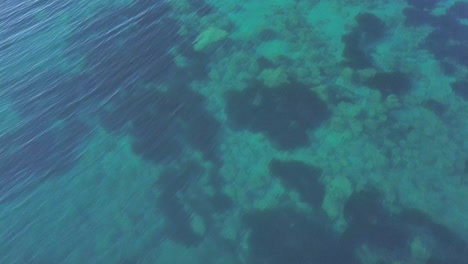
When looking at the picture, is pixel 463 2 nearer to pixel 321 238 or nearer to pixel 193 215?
pixel 321 238

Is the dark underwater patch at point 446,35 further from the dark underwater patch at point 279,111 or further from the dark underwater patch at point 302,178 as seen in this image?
the dark underwater patch at point 302,178

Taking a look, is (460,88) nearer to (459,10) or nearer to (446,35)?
(446,35)

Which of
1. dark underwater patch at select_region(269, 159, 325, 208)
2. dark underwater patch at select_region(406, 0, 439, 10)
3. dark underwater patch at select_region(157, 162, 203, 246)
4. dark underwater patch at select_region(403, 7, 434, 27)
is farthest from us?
dark underwater patch at select_region(406, 0, 439, 10)

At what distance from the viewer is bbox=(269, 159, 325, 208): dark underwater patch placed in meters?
20.8

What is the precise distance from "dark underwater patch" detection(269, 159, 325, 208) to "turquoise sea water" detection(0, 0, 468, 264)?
0.08 metres

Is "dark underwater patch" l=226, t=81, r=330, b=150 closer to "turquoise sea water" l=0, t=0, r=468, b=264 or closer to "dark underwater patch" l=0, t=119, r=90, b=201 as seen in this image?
"turquoise sea water" l=0, t=0, r=468, b=264

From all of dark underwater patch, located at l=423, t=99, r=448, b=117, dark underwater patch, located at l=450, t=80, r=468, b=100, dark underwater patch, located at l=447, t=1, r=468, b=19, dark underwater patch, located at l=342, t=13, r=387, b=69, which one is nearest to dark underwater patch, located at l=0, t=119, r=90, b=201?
dark underwater patch, located at l=342, t=13, r=387, b=69

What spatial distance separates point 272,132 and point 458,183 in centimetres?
1006

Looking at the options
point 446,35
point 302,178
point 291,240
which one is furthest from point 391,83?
point 291,240

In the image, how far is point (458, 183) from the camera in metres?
19.7

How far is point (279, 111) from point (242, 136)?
2845 millimetres

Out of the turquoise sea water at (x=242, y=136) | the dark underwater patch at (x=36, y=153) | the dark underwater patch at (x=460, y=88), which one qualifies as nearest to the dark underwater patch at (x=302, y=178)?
the turquoise sea water at (x=242, y=136)

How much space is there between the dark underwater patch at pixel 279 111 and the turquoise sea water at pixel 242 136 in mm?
99

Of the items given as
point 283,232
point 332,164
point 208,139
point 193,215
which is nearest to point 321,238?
point 283,232
